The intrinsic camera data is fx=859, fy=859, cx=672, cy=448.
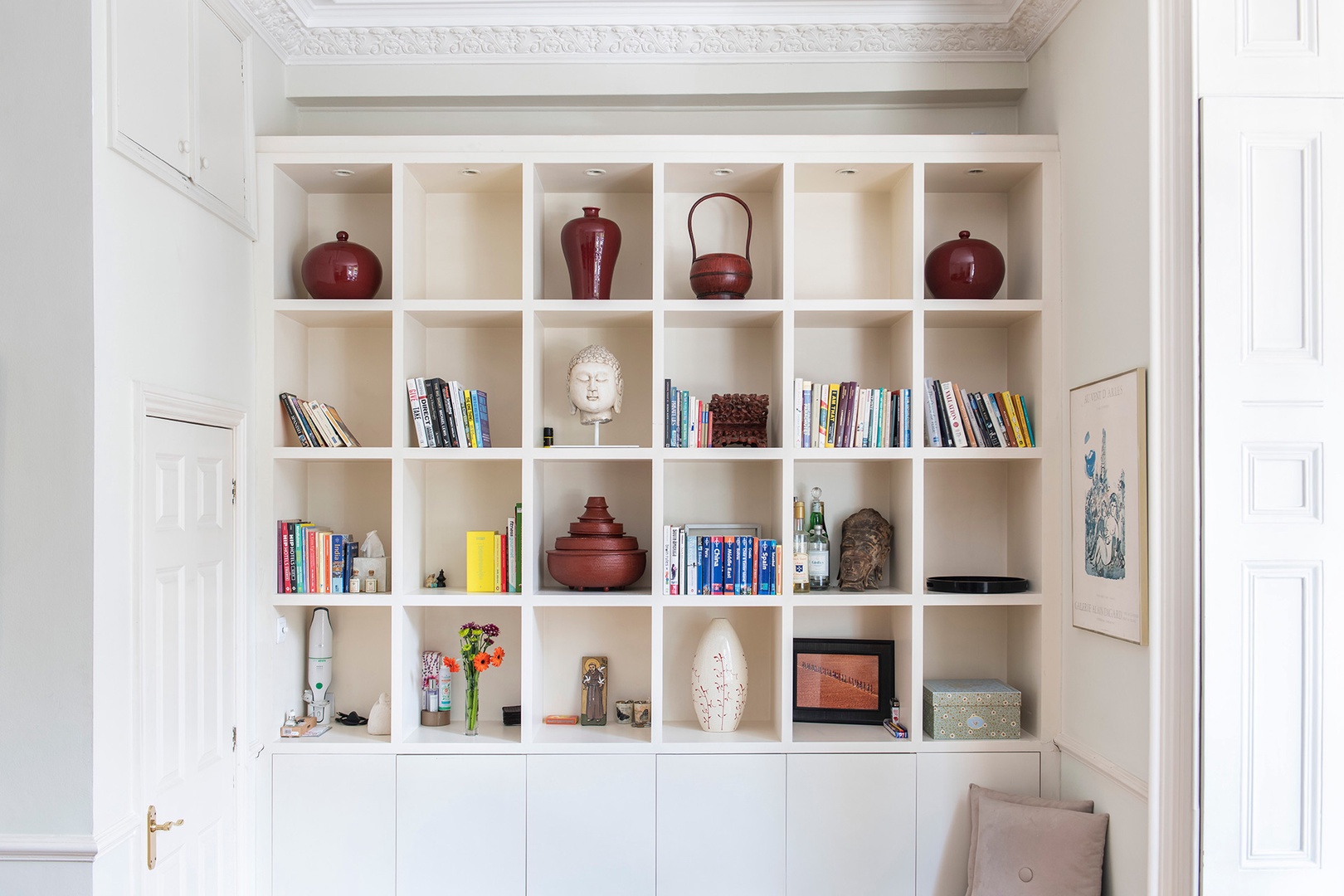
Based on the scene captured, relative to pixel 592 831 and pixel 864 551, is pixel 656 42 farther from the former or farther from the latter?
pixel 592 831

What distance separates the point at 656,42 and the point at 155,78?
1494mm

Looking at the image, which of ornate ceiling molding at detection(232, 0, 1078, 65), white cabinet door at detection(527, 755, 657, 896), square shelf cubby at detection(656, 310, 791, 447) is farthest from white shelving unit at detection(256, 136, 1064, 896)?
ornate ceiling molding at detection(232, 0, 1078, 65)

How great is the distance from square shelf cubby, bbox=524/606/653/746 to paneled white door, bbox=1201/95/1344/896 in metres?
1.69

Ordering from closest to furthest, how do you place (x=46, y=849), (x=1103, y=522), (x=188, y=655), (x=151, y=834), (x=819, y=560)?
(x=46, y=849)
(x=151, y=834)
(x=188, y=655)
(x=1103, y=522)
(x=819, y=560)

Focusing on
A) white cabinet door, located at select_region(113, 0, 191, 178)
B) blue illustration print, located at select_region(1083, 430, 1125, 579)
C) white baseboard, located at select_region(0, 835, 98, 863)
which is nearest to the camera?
white baseboard, located at select_region(0, 835, 98, 863)

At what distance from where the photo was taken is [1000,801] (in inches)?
99.3

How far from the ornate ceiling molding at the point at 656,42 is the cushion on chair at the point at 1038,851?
2.39m

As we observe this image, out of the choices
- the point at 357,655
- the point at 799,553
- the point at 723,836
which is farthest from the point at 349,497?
the point at 723,836

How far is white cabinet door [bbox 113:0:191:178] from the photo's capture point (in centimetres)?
197

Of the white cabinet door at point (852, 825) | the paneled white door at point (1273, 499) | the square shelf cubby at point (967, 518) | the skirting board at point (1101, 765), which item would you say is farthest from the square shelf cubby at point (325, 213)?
the skirting board at point (1101, 765)

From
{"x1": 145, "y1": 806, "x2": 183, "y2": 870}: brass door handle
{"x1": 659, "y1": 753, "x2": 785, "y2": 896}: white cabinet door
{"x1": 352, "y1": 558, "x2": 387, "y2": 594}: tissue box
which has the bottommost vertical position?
{"x1": 659, "y1": 753, "x2": 785, "y2": 896}: white cabinet door

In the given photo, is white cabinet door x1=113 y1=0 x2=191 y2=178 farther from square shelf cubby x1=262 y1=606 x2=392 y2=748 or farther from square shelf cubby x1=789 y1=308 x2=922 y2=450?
square shelf cubby x1=789 y1=308 x2=922 y2=450

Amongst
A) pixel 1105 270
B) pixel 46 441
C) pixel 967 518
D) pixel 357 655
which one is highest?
pixel 1105 270

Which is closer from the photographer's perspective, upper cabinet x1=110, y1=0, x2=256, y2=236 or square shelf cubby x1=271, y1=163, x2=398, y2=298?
upper cabinet x1=110, y1=0, x2=256, y2=236
